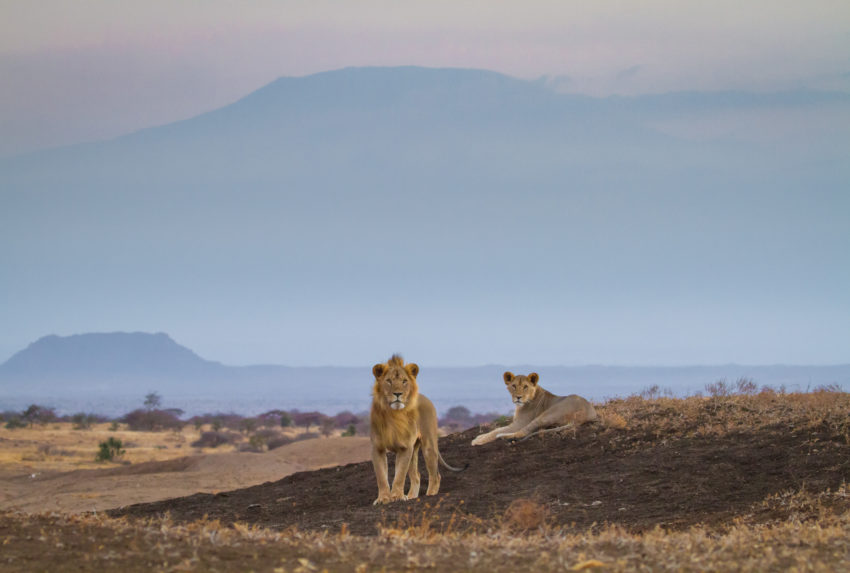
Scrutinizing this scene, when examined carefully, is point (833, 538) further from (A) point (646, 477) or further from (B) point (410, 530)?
(A) point (646, 477)

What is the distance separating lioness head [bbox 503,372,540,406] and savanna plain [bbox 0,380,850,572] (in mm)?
1060

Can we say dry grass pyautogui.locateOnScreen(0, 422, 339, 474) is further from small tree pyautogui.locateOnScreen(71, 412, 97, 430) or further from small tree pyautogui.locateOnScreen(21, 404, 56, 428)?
small tree pyautogui.locateOnScreen(21, 404, 56, 428)

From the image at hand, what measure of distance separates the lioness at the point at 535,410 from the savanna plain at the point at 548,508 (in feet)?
1.27

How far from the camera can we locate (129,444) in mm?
52031

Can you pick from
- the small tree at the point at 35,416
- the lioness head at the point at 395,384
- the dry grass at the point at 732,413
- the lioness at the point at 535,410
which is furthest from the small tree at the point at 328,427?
the lioness head at the point at 395,384

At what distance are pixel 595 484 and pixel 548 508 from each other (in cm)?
182

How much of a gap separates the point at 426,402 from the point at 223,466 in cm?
1705

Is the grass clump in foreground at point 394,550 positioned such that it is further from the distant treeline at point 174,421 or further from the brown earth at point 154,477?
the distant treeline at point 174,421

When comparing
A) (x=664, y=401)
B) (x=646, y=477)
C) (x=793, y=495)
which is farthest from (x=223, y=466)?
(x=793, y=495)

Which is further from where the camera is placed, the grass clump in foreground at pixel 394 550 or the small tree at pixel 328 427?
the small tree at pixel 328 427

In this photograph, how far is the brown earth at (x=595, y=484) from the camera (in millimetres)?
12430

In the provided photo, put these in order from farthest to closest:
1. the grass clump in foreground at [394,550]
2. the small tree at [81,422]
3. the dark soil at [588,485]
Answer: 1. the small tree at [81,422]
2. the dark soil at [588,485]
3. the grass clump in foreground at [394,550]

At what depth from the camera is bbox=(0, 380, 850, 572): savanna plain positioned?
8.19 m

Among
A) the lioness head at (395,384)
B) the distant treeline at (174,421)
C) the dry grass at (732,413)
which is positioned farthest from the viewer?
the distant treeline at (174,421)
